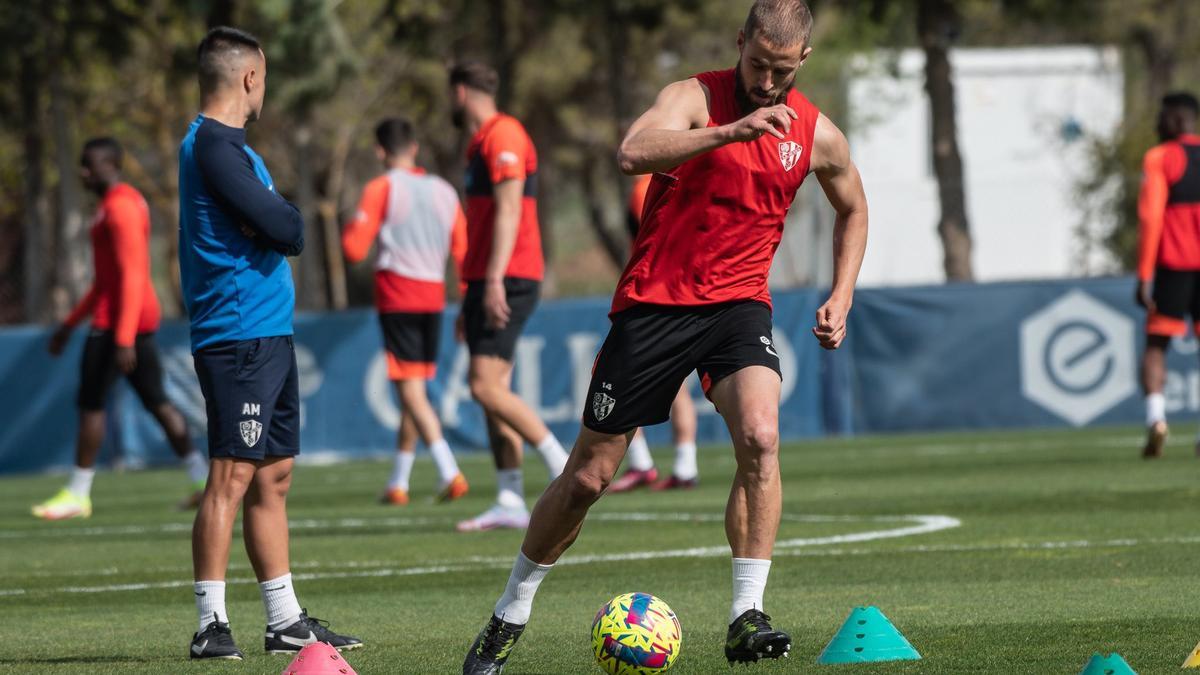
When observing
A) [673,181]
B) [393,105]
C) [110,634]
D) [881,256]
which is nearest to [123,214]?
[110,634]

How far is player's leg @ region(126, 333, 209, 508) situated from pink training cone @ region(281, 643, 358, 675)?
25.8ft

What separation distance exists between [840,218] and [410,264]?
22.0 feet

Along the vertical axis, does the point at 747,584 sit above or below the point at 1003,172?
below

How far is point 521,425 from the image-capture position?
10633mm

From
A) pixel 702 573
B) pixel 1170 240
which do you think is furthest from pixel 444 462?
pixel 1170 240

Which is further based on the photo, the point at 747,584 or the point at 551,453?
the point at 551,453

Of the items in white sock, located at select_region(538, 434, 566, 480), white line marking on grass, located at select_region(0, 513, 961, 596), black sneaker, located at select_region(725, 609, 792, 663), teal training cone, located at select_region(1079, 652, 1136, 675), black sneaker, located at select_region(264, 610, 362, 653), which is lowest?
white line marking on grass, located at select_region(0, 513, 961, 596)

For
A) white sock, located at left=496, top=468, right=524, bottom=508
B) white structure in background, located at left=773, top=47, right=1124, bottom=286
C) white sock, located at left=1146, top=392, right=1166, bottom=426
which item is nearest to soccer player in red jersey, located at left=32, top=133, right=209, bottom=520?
white sock, located at left=496, top=468, right=524, bottom=508

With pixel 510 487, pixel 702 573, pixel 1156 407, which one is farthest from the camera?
pixel 1156 407

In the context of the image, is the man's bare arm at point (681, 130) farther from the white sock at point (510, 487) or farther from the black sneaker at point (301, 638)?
the white sock at point (510, 487)

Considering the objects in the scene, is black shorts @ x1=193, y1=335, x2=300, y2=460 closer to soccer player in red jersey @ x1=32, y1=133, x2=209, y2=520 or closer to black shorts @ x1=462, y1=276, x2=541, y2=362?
black shorts @ x1=462, y1=276, x2=541, y2=362

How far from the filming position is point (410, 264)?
12.7 m

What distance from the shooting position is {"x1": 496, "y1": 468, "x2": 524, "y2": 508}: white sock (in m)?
10.8

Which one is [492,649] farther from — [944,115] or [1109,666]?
[944,115]
